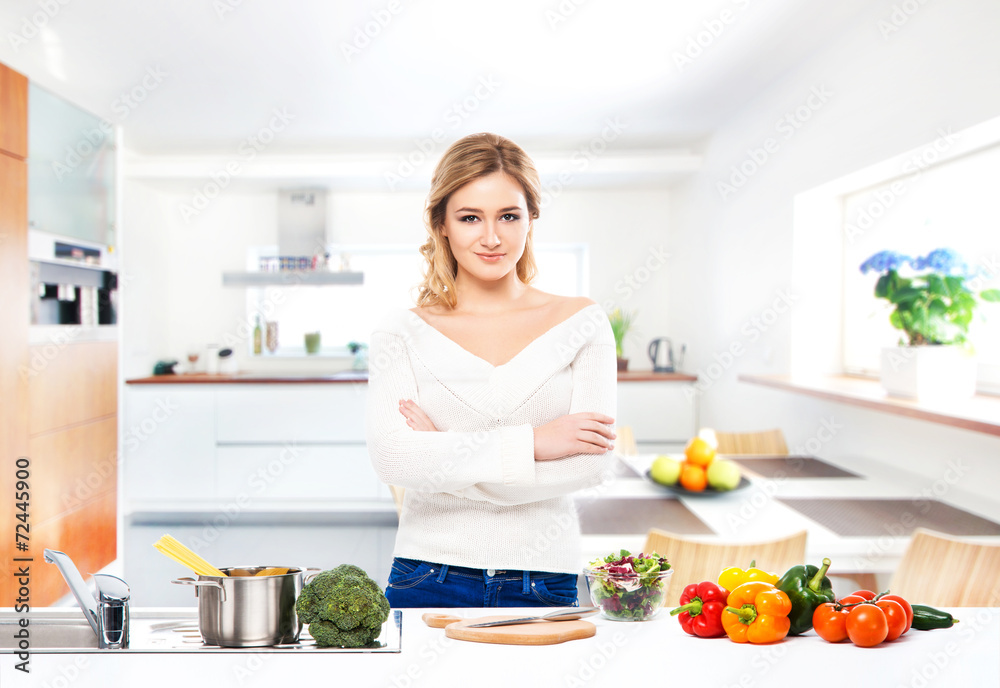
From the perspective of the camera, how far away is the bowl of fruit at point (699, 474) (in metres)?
2.06

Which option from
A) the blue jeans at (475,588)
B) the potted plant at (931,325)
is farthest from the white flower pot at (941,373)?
the blue jeans at (475,588)

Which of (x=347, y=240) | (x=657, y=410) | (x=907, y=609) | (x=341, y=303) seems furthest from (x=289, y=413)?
(x=907, y=609)

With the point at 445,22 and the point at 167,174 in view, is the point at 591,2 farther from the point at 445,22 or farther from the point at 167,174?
the point at 167,174

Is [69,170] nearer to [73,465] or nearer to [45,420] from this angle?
[45,420]

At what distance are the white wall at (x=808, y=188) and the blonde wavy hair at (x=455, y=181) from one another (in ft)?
5.45

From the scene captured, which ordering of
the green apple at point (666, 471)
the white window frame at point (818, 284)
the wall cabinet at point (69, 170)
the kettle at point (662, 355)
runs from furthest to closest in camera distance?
the kettle at point (662, 355) → the white window frame at point (818, 284) → the wall cabinet at point (69, 170) → the green apple at point (666, 471)

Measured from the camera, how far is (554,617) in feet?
3.26

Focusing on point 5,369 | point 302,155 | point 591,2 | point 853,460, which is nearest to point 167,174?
point 302,155

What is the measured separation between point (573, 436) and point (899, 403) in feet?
4.90

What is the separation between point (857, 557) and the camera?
5.32ft

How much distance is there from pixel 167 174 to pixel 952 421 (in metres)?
4.61

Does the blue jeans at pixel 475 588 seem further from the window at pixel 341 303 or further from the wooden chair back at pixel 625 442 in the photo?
the window at pixel 341 303

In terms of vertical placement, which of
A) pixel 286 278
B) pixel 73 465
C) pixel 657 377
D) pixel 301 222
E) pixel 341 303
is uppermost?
pixel 301 222

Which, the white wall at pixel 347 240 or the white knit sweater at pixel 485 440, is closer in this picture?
the white knit sweater at pixel 485 440
